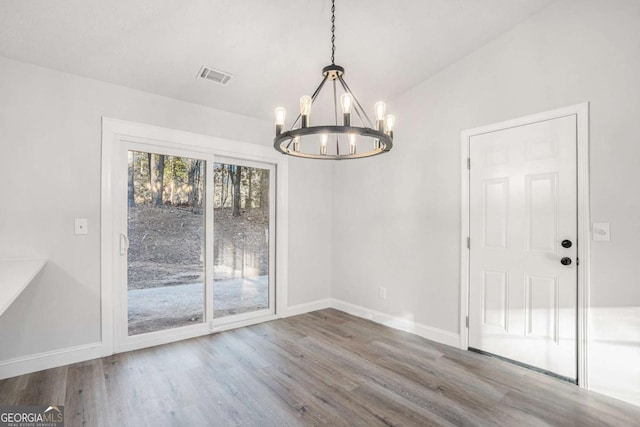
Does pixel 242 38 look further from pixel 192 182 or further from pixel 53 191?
pixel 53 191

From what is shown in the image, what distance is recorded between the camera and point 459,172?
10.7 ft

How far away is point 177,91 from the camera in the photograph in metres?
3.20

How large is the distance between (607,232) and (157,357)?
3.82 m

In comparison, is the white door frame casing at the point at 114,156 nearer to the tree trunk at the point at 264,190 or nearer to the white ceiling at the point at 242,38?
the tree trunk at the point at 264,190

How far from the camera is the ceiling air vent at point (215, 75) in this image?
9.82 ft

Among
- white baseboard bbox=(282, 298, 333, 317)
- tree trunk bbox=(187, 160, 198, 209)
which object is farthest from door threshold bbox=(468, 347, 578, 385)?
tree trunk bbox=(187, 160, 198, 209)

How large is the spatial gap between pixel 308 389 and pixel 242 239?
1.99 m

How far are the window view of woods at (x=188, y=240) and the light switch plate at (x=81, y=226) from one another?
36 centimetres

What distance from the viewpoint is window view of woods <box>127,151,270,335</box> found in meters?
3.21

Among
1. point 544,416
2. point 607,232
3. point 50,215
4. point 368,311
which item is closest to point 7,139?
point 50,215

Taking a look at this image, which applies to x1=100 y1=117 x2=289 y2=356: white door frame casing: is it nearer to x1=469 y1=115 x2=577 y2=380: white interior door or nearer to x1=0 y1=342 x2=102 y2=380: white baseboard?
x1=0 y1=342 x2=102 y2=380: white baseboard

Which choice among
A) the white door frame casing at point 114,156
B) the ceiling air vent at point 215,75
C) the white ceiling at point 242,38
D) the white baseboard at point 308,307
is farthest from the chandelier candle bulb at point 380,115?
the white baseboard at point 308,307

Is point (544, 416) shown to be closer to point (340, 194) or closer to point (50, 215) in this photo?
point (340, 194)

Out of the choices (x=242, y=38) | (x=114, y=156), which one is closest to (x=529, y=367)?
(x=242, y=38)
